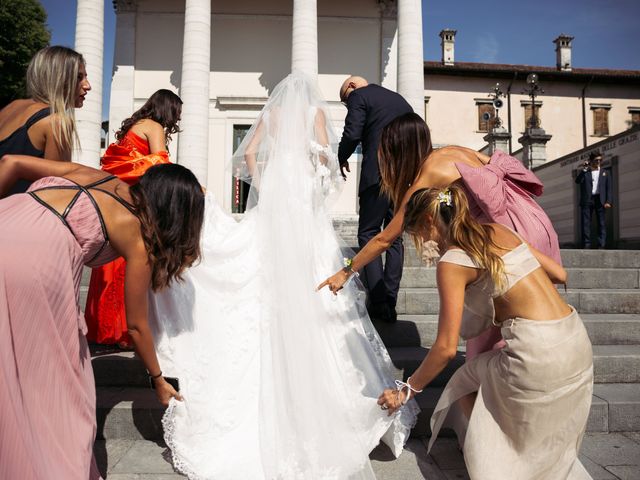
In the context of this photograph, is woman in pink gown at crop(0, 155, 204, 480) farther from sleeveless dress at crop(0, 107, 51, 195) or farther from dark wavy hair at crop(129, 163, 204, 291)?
sleeveless dress at crop(0, 107, 51, 195)

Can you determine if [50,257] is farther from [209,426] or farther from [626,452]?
[626,452]

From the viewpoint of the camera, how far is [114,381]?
12.0 ft

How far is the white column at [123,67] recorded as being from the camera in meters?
19.1

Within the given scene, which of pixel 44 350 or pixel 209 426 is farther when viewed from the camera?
pixel 209 426

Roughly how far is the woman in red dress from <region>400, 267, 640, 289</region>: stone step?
10.2ft

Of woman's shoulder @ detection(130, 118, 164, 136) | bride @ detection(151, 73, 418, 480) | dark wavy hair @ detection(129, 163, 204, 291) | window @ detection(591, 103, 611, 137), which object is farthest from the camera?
window @ detection(591, 103, 611, 137)

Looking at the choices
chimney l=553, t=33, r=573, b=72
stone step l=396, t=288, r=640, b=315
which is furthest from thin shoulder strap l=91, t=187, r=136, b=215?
chimney l=553, t=33, r=573, b=72

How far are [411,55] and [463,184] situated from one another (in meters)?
15.5

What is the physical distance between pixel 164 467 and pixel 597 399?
3.13m

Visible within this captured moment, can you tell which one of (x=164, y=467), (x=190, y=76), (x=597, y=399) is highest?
(x=190, y=76)

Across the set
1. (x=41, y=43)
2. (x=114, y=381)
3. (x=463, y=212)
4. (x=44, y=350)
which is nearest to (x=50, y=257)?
(x=44, y=350)

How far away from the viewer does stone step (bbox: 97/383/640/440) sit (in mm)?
3158

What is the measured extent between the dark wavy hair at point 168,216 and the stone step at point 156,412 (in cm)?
130

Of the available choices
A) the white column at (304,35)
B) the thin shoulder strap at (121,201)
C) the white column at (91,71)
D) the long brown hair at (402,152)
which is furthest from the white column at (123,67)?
the thin shoulder strap at (121,201)
